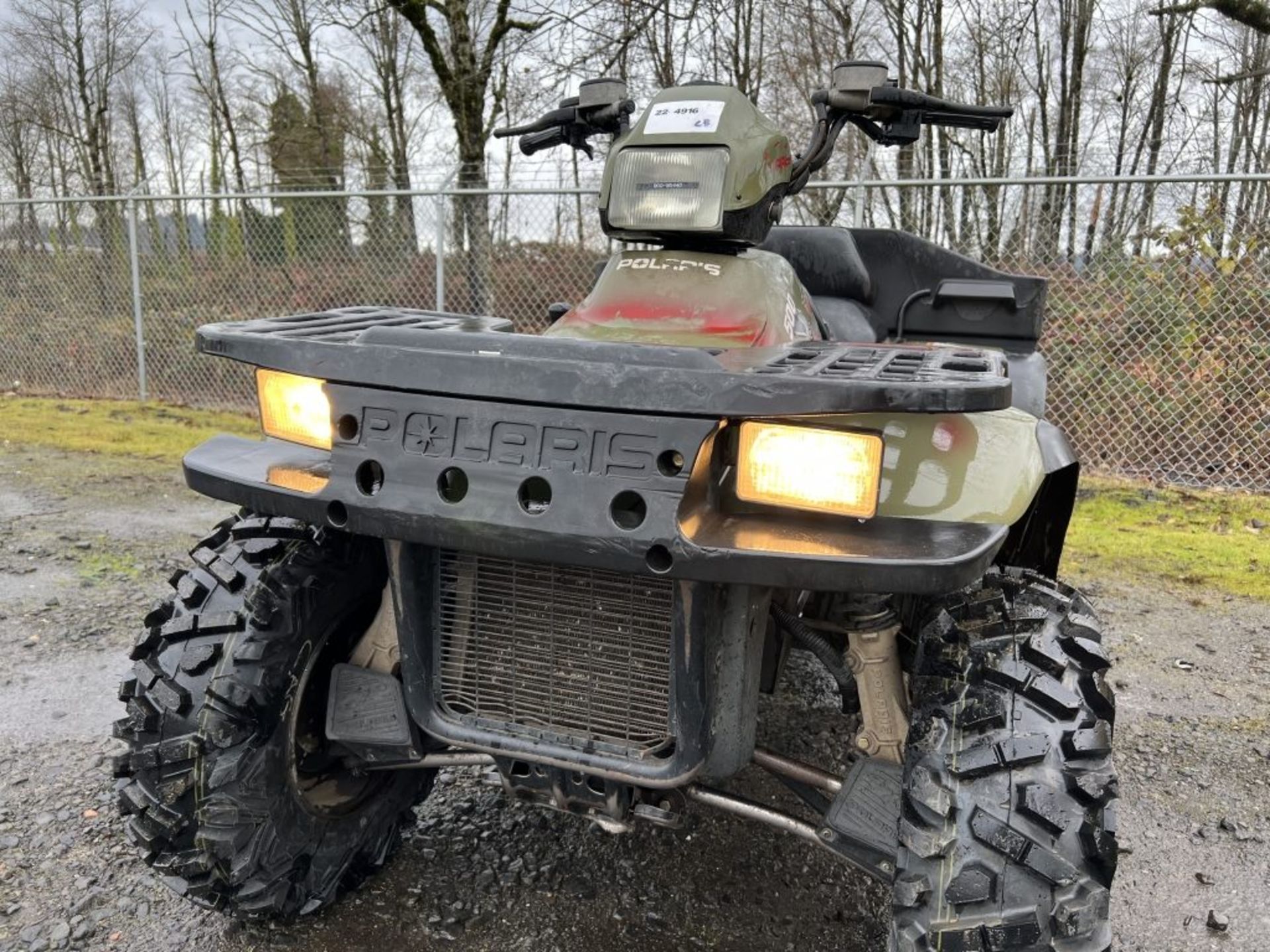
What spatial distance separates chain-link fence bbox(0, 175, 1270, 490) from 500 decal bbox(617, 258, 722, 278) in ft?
12.6

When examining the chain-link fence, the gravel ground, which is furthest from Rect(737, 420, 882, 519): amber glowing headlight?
the chain-link fence

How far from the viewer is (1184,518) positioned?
6219 millimetres

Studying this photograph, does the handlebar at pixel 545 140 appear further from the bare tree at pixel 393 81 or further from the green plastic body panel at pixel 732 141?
the bare tree at pixel 393 81

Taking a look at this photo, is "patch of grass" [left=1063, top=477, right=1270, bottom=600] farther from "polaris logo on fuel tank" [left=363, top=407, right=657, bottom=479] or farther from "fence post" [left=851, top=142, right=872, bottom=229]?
"polaris logo on fuel tank" [left=363, top=407, right=657, bottom=479]

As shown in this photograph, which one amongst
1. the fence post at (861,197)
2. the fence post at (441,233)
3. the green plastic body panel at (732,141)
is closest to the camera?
the green plastic body panel at (732,141)

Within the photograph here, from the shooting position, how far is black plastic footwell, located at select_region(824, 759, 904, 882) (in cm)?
189

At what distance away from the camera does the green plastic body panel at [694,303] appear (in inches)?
89.0

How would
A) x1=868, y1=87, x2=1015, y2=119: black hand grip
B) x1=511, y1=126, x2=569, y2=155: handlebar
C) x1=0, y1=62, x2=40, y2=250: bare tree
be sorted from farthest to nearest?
1. x1=0, y1=62, x2=40, y2=250: bare tree
2. x1=511, y1=126, x2=569, y2=155: handlebar
3. x1=868, y1=87, x2=1015, y2=119: black hand grip

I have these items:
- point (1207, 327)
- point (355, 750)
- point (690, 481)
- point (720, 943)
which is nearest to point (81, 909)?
point (355, 750)

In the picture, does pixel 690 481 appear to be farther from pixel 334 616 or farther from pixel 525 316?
pixel 525 316

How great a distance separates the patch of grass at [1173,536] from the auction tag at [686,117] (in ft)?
12.6

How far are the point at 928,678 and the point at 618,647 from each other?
58 centimetres

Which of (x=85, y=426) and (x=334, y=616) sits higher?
(x=334, y=616)

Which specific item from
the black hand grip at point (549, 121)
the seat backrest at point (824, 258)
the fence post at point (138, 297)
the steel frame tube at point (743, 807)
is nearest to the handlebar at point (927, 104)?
the seat backrest at point (824, 258)
